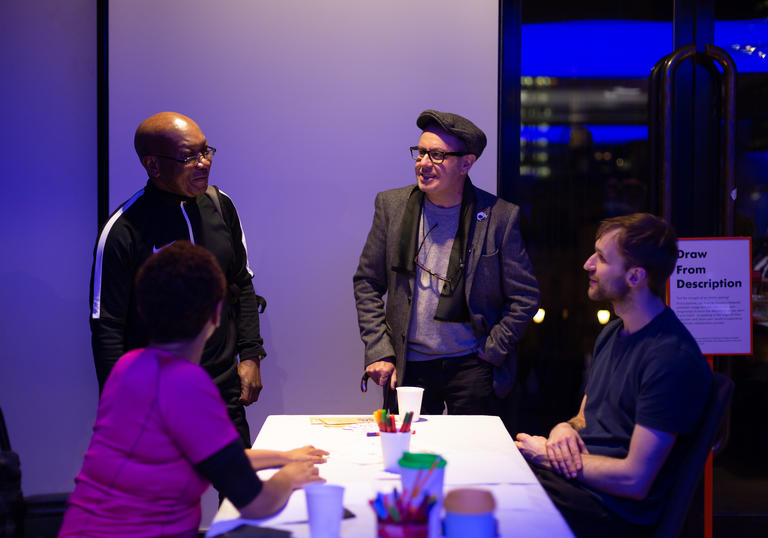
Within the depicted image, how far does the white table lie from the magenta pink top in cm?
12

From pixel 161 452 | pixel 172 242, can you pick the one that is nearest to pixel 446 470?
pixel 161 452

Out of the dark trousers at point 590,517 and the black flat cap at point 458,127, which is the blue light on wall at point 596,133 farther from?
the dark trousers at point 590,517

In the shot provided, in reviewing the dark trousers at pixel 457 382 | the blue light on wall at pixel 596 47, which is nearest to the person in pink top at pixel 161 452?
the dark trousers at pixel 457 382

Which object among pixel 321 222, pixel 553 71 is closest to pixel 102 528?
pixel 321 222

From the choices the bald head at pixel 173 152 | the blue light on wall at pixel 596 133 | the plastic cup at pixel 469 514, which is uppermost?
the blue light on wall at pixel 596 133

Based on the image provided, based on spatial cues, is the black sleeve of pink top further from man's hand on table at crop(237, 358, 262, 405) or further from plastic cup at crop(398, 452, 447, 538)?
man's hand on table at crop(237, 358, 262, 405)

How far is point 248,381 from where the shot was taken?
2.84 metres

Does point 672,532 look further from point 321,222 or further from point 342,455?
point 321,222

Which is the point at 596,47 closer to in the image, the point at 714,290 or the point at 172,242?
the point at 714,290

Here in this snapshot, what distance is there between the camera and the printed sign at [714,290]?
10.4 feet

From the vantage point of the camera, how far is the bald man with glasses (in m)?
2.49

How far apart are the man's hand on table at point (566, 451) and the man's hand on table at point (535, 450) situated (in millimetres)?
18

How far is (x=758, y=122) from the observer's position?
3.57 meters

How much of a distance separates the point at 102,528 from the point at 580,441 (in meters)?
1.27
